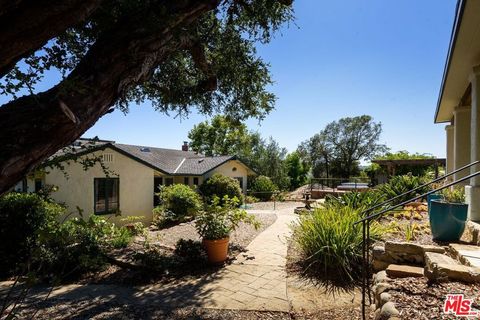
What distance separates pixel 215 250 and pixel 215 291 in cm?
134

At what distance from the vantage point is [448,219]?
4.66m

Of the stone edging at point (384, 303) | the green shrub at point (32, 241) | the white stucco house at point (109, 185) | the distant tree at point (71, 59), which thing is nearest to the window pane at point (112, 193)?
the white stucco house at point (109, 185)

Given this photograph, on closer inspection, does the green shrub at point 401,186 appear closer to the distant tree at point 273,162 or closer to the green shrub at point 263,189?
the green shrub at point 263,189

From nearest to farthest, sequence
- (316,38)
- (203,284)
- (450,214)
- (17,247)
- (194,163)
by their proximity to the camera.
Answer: (450,214)
(203,284)
(17,247)
(316,38)
(194,163)

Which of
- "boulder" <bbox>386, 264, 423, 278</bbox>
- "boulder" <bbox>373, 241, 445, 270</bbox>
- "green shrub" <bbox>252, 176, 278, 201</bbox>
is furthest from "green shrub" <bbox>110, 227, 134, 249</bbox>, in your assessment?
"green shrub" <bbox>252, 176, 278, 201</bbox>

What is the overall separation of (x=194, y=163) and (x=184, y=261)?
17088mm

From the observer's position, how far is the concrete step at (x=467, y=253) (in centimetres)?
342

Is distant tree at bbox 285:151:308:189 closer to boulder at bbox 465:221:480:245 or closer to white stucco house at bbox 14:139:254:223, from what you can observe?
white stucco house at bbox 14:139:254:223

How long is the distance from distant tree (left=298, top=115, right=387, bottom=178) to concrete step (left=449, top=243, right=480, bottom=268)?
3612cm

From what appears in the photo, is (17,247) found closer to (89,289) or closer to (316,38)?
(89,289)

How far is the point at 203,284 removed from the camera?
16.7 ft

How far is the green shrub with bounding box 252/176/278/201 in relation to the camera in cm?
2391

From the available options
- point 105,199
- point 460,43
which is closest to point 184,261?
point 460,43

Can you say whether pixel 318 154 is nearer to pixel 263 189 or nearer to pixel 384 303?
pixel 263 189
